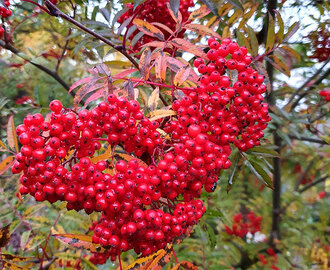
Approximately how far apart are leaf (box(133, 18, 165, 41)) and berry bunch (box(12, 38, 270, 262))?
1.11 ft

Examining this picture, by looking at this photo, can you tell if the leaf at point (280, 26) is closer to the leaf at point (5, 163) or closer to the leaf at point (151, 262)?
the leaf at point (151, 262)

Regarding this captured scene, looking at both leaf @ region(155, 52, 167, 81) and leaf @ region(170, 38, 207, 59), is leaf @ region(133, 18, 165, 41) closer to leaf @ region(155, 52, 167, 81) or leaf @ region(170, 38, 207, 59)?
leaf @ region(170, 38, 207, 59)

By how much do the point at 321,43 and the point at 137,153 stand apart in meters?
1.62

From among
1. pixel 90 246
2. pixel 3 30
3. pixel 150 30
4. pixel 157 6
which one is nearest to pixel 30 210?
pixel 90 246

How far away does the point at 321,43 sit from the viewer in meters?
1.84

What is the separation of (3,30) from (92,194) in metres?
1.42

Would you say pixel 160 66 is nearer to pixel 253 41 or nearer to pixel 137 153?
pixel 137 153

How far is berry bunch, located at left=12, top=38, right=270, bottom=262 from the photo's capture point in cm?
88

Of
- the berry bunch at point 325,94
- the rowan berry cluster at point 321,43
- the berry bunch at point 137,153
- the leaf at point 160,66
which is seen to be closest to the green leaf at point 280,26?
the berry bunch at point 137,153

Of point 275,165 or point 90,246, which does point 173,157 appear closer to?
point 90,246

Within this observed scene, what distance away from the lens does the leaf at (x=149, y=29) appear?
1.24 metres

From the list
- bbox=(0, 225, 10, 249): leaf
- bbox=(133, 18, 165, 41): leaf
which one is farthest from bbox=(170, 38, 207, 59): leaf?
bbox=(0, 225, 10, 249): leaf

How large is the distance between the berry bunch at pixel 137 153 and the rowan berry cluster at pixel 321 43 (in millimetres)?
1105

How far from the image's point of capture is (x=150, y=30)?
4.18ft
